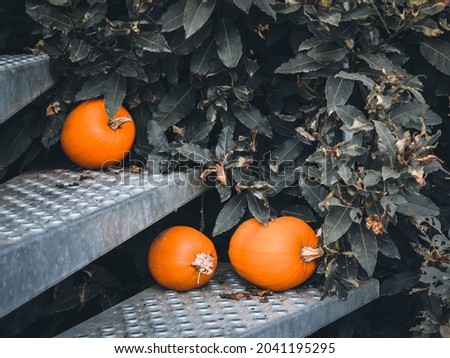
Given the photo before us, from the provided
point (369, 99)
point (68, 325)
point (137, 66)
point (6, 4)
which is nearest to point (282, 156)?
point (369, 99)

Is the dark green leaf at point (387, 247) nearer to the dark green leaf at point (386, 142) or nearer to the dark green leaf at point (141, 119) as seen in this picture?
the dark green leaf at point (386, 142)

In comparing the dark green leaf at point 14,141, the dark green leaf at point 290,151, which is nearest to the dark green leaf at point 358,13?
the dark green leaf at point 290,151

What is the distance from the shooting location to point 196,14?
2092 millimetres

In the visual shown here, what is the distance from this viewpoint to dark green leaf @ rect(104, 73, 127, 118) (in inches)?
87.6

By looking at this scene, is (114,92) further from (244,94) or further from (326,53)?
(326,53)

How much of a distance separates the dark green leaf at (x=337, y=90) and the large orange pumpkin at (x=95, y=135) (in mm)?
657

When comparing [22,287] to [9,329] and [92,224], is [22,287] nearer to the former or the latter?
[92,224]

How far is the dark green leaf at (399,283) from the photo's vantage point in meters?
2.37

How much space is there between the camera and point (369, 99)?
1981mm

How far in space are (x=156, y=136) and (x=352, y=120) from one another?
25.6 inches

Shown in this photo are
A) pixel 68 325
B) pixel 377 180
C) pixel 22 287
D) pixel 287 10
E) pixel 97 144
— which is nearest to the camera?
pixel 22 287

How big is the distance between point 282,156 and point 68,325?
0.95m

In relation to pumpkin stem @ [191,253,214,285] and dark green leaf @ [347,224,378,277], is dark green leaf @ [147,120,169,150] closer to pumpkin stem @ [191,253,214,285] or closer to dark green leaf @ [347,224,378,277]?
pumpkin stem @ [191,253,214,285]

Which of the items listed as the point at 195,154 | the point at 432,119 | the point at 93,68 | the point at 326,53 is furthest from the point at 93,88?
the point at 432,119
